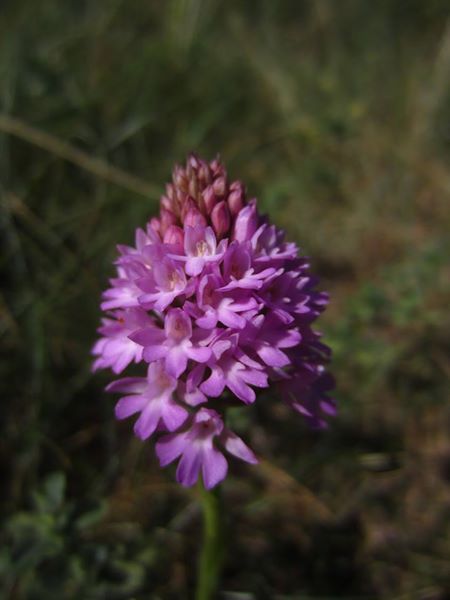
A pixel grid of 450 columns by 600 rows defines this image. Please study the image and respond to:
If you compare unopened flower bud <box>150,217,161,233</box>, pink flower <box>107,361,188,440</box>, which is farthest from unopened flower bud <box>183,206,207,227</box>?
pink flower <box>107,361,188,440</box>

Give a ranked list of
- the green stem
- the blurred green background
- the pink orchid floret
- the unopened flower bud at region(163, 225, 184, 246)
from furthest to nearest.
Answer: the blurred green background, the green stem, the unopened flower bud at region(163, 225, 184, 246), the pink orchid floret

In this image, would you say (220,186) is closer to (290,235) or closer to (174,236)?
(174,236)

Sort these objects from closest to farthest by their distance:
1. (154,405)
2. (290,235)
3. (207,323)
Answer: (207,323) < (154,405) < (290,235)

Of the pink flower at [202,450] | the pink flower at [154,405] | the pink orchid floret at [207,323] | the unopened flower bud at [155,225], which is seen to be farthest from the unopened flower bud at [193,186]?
the pink flower at [202,450]

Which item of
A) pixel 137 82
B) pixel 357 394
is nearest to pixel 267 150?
pixel 137 82

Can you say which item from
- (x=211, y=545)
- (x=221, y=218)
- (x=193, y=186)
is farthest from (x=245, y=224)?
(x=211, y=545)

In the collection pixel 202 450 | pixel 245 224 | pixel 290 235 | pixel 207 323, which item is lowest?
pixel 202 450

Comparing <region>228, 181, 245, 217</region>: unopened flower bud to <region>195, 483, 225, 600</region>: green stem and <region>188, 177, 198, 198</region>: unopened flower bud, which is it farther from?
<region>195, 483, 225, 600</region>: green stem
